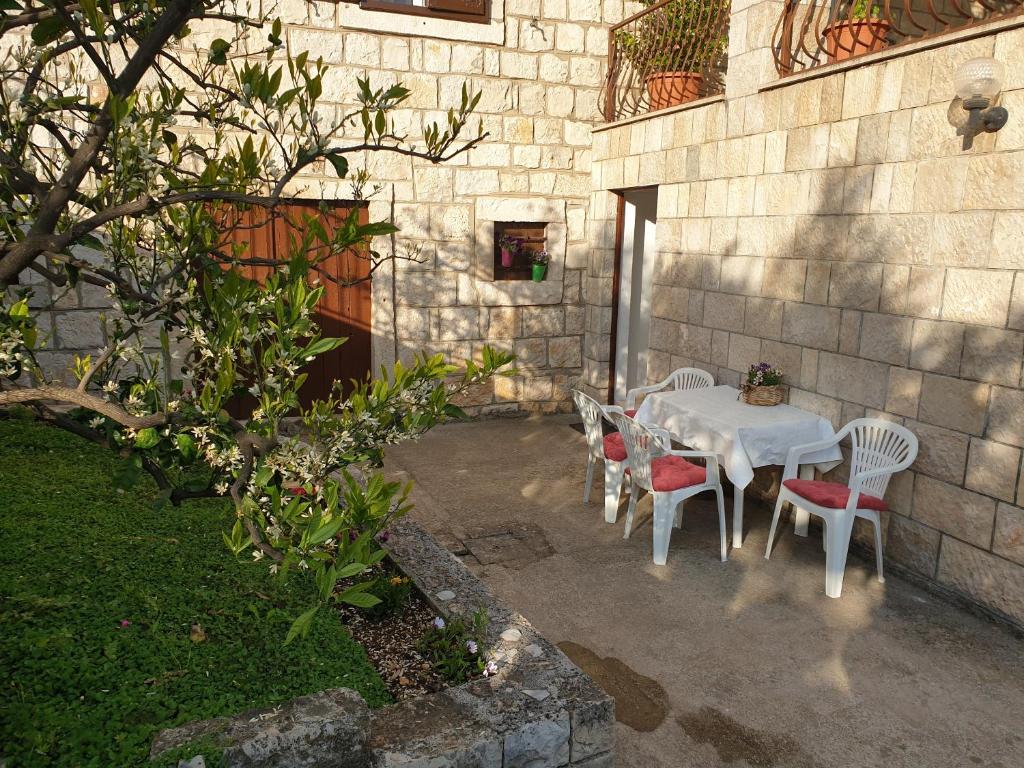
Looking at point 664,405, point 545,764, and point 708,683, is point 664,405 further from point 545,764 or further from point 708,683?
point 545,764

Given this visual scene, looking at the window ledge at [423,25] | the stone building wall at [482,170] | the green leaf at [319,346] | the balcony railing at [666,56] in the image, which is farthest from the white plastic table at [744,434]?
the window ledge at [423,25]

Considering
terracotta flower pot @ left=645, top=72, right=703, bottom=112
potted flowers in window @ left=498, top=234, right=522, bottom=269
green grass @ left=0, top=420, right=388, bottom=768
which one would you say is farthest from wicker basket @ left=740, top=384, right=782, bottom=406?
green grass @ left=0, top=420, right=388, bottom=768

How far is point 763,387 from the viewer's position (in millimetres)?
4828

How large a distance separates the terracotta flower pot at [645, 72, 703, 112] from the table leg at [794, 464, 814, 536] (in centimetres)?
322

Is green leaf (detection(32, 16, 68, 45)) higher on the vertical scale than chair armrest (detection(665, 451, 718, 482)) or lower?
higher

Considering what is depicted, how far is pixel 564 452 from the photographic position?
6.39m

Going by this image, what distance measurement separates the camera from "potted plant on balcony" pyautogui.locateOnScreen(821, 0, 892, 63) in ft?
14.8

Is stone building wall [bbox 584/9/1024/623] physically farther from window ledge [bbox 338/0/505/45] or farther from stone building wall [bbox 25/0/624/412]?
window ledge [bbox 338/0/505/45]

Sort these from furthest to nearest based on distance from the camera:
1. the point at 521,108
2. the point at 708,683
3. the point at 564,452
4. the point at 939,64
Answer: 1. the point at 521,108
2. the point at 564,452
3. the point at 939,64
4. the point at 708,683

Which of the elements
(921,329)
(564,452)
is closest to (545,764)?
(921,329)

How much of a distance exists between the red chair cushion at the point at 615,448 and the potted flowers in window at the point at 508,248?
2.65 metres

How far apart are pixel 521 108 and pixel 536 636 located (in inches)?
214

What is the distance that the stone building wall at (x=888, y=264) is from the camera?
357cm

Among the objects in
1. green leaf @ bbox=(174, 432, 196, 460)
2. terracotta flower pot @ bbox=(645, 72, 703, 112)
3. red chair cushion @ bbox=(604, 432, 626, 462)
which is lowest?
red chair cushion @ bbox=(604, 432, 626, 462)
